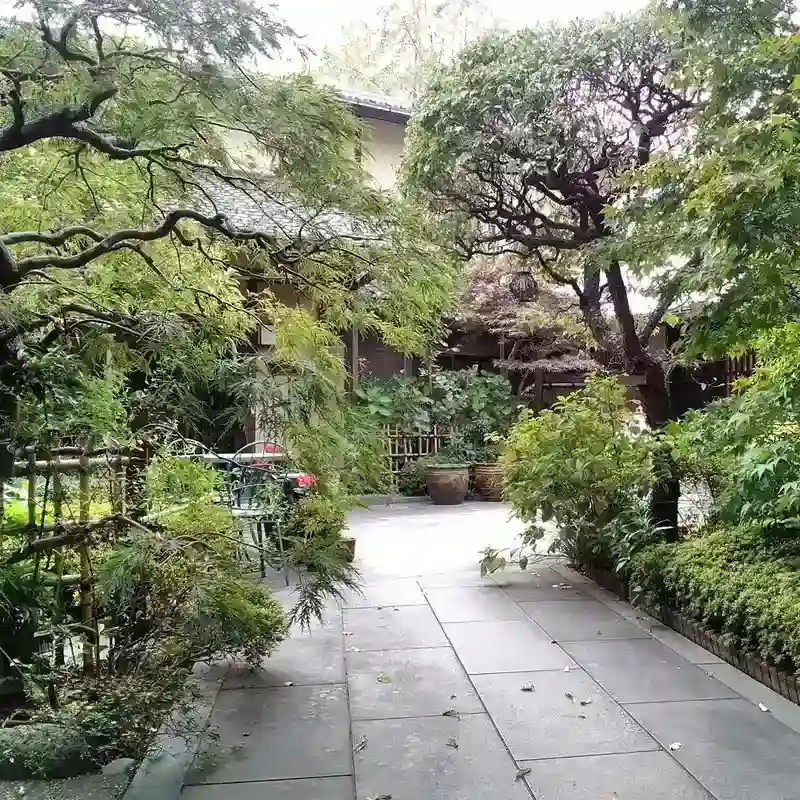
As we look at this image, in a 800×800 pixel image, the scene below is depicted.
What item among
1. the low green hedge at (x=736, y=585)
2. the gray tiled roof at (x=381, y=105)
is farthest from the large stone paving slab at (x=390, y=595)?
the gray tiled roof at (x=381, y=105)

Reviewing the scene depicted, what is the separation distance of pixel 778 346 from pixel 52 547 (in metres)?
3.73

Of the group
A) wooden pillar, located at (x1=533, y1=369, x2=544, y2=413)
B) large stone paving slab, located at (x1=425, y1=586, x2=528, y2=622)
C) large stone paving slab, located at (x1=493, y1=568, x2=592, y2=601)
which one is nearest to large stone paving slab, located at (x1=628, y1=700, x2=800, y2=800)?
large stone paving slab, located at (x1=425, y1=586, x2=528, y2=622)

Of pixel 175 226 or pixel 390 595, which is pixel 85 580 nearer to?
pixel 175 226

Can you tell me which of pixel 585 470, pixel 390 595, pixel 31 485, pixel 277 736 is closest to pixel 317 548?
pixel 277 736

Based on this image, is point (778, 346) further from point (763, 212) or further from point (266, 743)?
point (266, 743)

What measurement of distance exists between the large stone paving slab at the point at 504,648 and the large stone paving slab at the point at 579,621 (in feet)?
0.47

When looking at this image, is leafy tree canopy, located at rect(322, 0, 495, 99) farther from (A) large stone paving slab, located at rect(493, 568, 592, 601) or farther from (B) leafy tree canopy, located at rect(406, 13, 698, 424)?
(A) large stone paving slab, located at rect(493, 568, 592, 601)

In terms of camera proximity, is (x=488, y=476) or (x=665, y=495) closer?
(x=665, y=495)

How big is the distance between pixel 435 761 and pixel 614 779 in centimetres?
66

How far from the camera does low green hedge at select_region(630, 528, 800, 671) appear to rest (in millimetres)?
3557

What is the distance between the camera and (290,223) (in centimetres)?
417

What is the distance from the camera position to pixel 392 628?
482 cm

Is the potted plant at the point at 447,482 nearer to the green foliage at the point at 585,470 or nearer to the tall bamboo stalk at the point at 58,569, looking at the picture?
the green foliage at the point at 585,470

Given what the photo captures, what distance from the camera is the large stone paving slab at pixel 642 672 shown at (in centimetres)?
361
